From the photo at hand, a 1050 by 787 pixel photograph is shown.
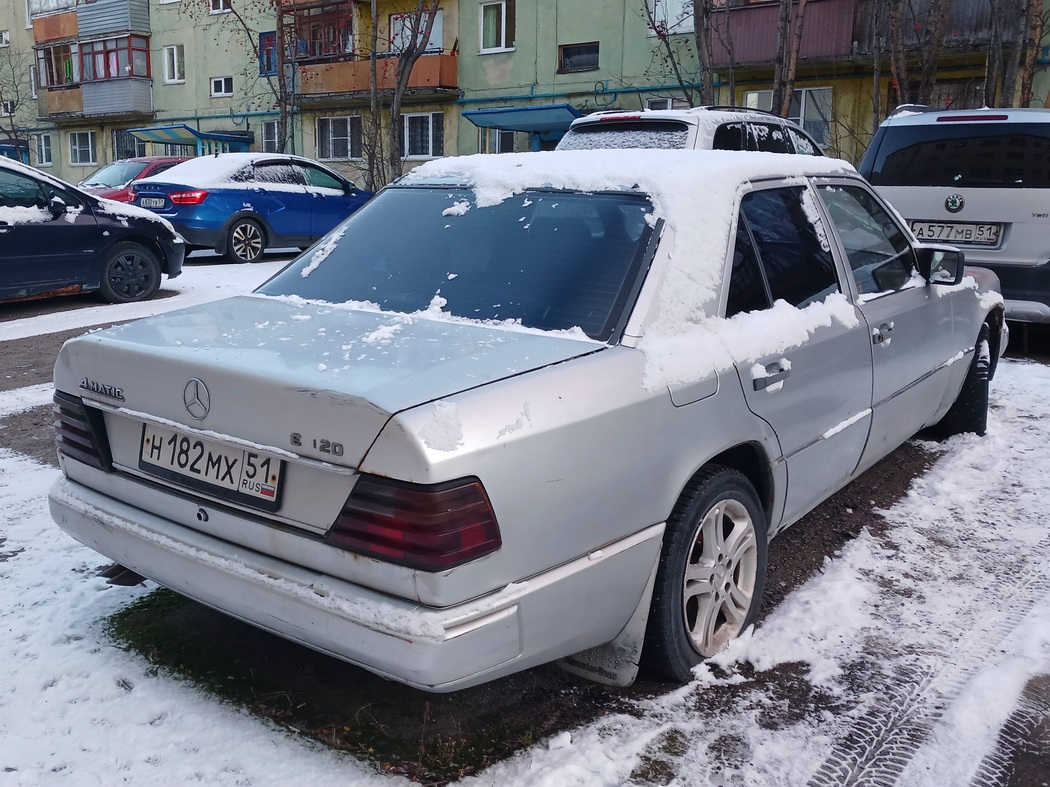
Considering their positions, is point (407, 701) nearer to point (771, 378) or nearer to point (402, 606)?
point (402, 606)

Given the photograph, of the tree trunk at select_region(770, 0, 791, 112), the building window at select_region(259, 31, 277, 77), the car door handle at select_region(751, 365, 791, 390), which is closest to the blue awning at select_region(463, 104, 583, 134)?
the tree trunk at select_region(770, 0, 791, 112)

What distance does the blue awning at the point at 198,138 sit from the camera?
32.8m

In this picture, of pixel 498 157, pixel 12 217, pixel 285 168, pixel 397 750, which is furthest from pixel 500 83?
pixel 397 750

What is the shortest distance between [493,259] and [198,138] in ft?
110

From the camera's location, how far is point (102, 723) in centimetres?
268

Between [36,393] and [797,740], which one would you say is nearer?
[797,740]

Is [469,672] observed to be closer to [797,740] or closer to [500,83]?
[797,740]

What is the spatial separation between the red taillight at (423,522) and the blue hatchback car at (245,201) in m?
11.7

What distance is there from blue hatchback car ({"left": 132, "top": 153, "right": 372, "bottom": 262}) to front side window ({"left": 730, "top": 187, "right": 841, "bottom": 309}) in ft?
35.8

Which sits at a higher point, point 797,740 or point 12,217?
point 12,217

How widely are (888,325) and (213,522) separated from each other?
9.13 ft

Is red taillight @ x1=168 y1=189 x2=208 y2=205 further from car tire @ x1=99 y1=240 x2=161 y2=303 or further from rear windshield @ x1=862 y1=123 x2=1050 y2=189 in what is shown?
rear windshield @ x1=862 y1=123 x2=1050 y2=189

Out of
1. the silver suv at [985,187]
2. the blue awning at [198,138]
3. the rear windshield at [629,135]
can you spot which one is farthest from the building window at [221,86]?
the silver suv at [985,187]

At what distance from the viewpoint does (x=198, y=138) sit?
33.5m
